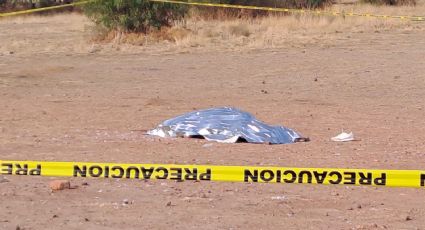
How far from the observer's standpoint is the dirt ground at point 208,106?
824cm

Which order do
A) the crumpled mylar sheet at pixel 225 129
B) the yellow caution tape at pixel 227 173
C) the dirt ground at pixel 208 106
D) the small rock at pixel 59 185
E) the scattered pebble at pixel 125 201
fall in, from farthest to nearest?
the crumpled mylar sheet at pixel 225 129
the yellow caution tape at pixel 227 173
the small rock at pixel 59 185
the scattered pebble at pixel 125 201
the dirt ground at pixel 208 106

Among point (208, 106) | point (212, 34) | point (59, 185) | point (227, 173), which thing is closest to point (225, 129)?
point (227, 173)

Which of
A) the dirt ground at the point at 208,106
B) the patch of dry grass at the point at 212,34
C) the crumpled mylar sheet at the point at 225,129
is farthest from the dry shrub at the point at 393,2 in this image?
the crumpled mylar sheet at the point at 225,129

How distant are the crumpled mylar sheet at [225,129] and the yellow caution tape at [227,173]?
8.84 ft

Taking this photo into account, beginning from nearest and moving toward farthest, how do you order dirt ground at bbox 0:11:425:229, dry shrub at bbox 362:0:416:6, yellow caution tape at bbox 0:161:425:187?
dirt ground at bbox 0:11:425:229
yellow caution tape at bbox 0:161:425:187
dry shrub at bbox 362:0:416:6

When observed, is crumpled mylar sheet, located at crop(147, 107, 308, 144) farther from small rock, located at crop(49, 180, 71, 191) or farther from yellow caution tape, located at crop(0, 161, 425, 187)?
small rock, located at crop(49, 180, 71, 191)

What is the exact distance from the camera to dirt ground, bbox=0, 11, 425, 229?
824 centimetres

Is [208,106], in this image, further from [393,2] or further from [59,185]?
[393,2]

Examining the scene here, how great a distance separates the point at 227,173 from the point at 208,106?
24.7 ft

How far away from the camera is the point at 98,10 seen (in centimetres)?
2952

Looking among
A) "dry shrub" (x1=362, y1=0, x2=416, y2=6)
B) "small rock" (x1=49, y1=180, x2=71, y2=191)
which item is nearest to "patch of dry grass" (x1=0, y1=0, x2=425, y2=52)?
"dry shrub" (x1=362, y1=0, x2=416, y2=6)

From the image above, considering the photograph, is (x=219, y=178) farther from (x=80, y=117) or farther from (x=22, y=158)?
(x=80, y=117)

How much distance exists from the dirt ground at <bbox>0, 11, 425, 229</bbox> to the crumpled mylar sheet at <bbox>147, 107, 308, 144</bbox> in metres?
0.27

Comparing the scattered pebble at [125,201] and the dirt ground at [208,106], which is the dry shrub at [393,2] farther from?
the scattered pebble at [125,201]
